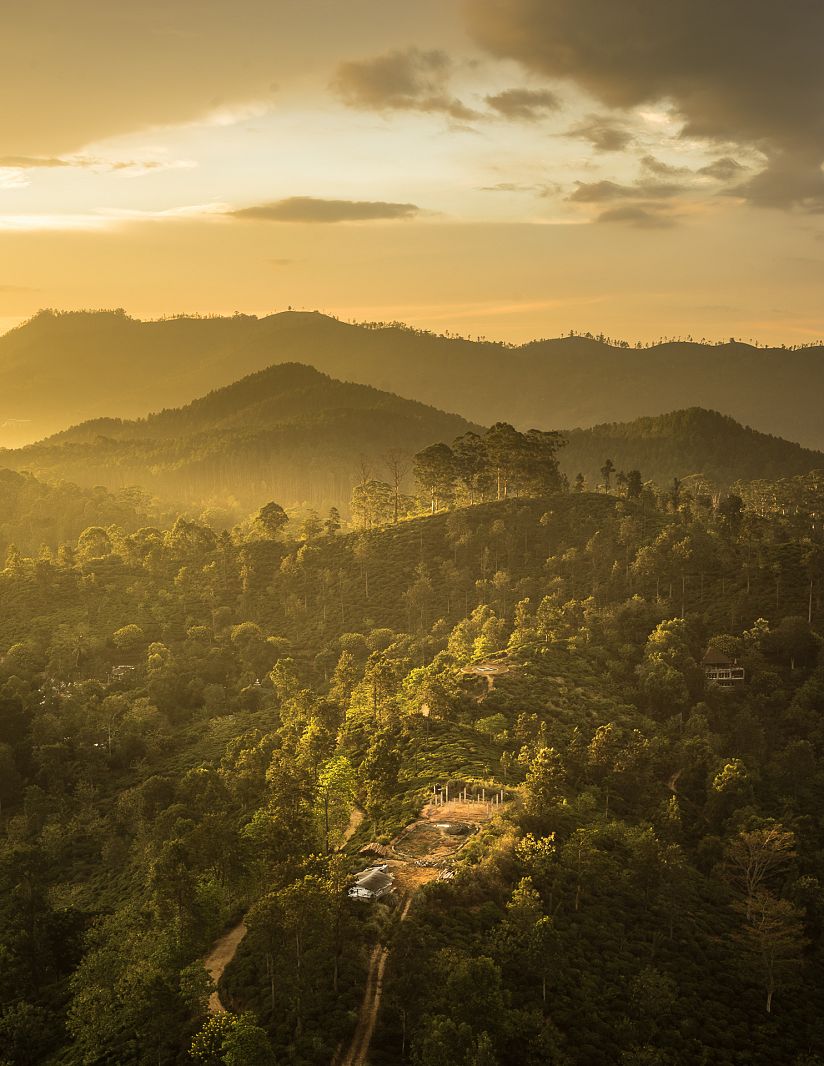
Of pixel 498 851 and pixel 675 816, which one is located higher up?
pixel 498 851

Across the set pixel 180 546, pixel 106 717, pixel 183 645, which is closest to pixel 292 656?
pixel 183 645

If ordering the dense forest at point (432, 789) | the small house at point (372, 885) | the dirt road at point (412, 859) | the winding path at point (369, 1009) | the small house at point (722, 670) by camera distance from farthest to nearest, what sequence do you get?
the small house at point (722, 670) < the small house at point (372, 885) < the dense forest at point (432, 789) < the dirt road at point (412, 859) < the winding path at point (369, 1009)

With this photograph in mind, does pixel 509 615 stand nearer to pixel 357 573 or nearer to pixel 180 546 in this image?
pixel 357 573

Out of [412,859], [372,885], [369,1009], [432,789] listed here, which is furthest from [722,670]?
[369,1009]

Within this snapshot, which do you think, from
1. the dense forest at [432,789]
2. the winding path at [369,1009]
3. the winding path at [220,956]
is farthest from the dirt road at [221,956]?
the winding path at [369,1009]

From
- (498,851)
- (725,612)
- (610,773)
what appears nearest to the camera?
(498,851)

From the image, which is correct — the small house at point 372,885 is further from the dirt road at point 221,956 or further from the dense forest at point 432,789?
the dirt road at point 221,956

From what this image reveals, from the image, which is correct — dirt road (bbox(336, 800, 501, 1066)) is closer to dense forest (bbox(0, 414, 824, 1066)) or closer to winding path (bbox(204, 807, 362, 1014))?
dense forest (bbox(0, 414, 824, 1066))
